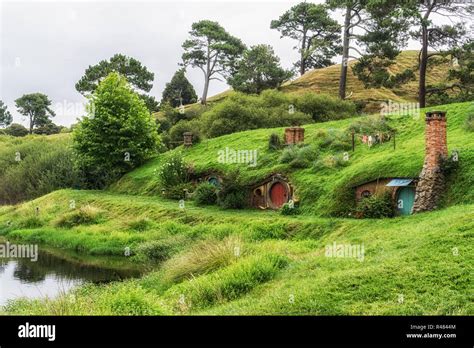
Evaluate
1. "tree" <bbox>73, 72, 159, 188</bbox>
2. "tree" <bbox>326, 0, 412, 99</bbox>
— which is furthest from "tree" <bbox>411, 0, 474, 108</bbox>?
"tree" <bbox>73, 72, 159, 188</bbox>

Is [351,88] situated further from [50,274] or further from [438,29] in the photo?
[50,274]

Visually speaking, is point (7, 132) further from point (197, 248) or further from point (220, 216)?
Result: point (197, 248)

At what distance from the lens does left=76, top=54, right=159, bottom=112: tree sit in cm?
6462

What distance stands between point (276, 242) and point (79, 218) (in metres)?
19.1

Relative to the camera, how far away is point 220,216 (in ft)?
95.4

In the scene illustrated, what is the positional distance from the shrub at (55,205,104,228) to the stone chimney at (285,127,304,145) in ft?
47.8

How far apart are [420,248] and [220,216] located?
52.9ft

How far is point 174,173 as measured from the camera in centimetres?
3912

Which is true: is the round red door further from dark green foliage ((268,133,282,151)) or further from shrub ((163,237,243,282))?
shrub ((163,237,243,282))

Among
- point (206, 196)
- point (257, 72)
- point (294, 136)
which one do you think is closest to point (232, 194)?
point (206, 196)

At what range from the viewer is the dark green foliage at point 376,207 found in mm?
23422

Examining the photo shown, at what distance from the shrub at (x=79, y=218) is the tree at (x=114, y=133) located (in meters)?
11.9

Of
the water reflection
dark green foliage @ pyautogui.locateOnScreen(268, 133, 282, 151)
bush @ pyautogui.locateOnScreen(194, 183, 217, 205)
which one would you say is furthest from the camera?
dark green foliage @ pyautogui.locateOnScreen(268, 133, 282, 151)
